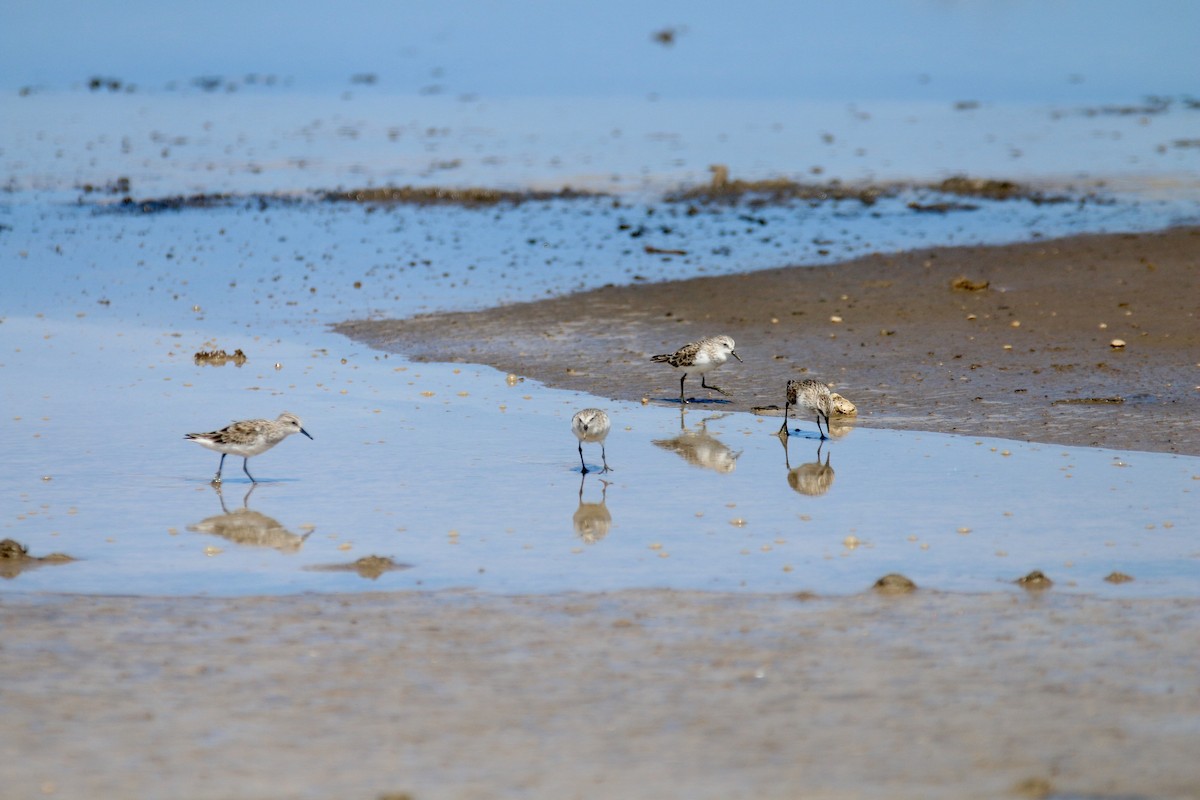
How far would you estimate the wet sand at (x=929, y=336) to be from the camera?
15312mm

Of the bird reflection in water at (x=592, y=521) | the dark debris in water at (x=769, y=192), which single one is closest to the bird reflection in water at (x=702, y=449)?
the bird reflection in water at (x=592, y=521)

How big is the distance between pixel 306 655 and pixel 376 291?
48.0 feet

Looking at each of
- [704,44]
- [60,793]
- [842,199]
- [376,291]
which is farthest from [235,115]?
[60,793]

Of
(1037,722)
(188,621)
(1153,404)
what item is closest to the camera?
(1037,722)

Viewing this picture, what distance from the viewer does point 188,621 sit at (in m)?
9.33

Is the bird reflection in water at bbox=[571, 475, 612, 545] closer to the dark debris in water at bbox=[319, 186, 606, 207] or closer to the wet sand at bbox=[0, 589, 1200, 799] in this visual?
the wet sand at bbox=[0, 589, 1200, 799]

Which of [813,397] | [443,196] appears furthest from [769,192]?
[813,397]

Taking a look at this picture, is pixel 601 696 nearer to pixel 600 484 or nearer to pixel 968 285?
pixel 600 484

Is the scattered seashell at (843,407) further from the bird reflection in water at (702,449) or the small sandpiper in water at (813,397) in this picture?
the bird reflection in water at (702,449)

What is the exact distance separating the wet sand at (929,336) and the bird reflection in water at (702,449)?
63.3 inches

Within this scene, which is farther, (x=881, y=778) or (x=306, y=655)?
(x=306, y=655)

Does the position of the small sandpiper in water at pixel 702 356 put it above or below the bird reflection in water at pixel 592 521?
above

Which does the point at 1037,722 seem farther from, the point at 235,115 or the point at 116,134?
the point at 235,115

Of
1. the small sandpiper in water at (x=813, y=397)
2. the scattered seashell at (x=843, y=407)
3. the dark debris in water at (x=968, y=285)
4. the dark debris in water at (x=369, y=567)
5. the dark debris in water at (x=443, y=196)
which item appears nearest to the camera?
the dark debris in water at (x=369, y=567)
